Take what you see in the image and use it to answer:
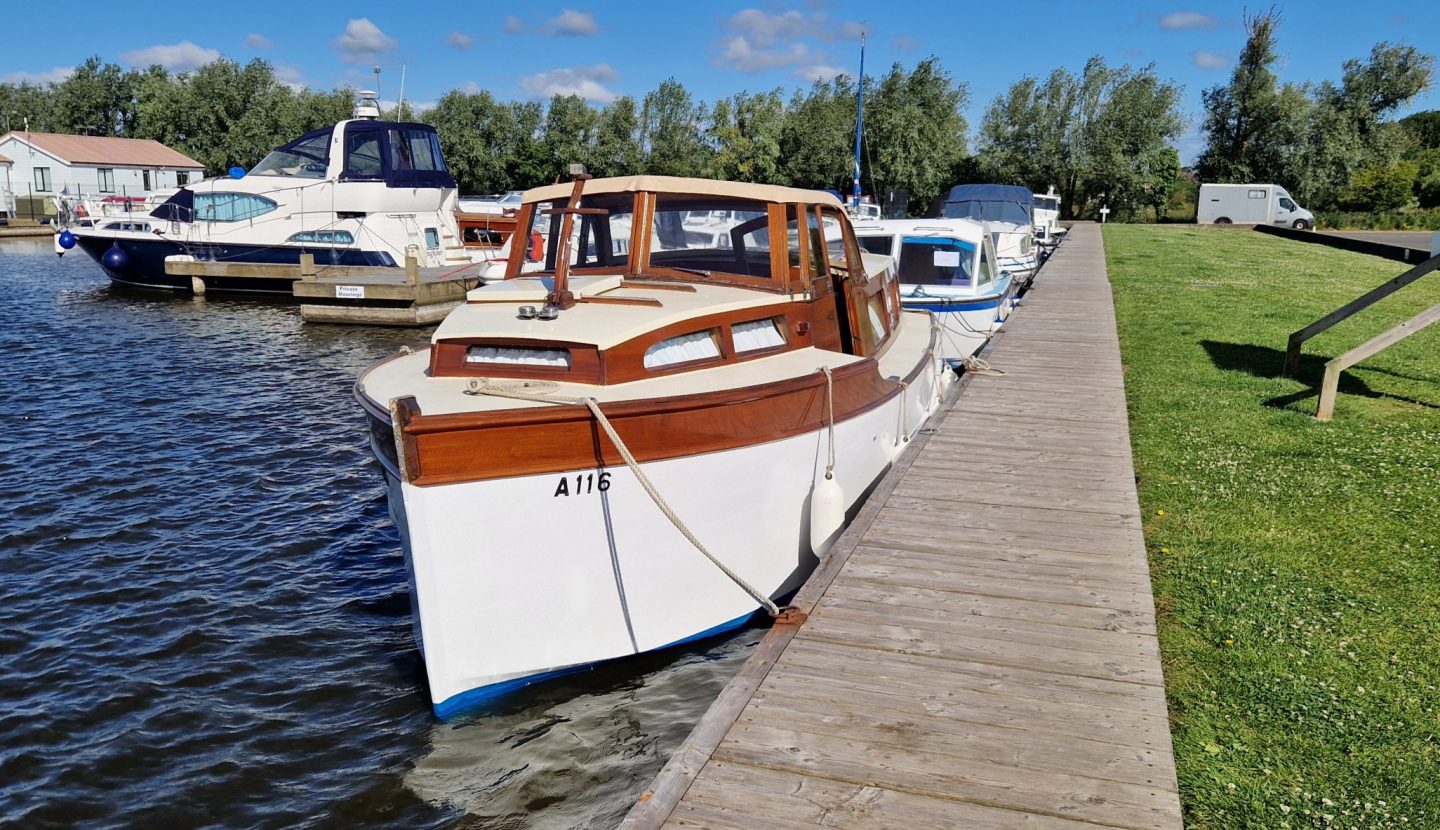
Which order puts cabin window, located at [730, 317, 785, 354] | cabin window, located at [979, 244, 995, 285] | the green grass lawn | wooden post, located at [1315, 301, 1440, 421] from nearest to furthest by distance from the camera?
1. the green grass lawn
2. cabin window, located at [730, 317, 785, 354]
3. wooden post, located at [1315, 301, 1440, 421]
4. cabin window, located at [979, 244, 995, 285]

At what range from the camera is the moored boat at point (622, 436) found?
5625 mm

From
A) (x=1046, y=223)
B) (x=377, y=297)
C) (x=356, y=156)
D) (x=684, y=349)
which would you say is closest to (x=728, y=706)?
(x=684, y=349)

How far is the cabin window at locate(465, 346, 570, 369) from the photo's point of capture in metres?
6.45

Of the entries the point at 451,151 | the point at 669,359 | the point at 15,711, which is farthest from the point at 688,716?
the point at 451,151

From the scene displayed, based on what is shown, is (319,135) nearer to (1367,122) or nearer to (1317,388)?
(1317,388)

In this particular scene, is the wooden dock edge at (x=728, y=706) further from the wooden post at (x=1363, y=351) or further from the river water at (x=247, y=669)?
the wooden post at (x=1363, y=351)

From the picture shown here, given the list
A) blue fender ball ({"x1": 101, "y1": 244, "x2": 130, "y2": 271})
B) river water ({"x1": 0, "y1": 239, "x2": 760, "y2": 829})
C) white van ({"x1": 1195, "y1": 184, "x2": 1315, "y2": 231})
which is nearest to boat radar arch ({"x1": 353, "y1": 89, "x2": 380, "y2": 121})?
blue fender ball ({"x1": 101, "y1": 244, "x2": 130, "y2": 271})

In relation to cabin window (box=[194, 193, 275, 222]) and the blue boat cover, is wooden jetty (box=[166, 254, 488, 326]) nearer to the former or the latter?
cabin window (box=[194, 193, 275, 222])

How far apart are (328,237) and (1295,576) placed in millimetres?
24929

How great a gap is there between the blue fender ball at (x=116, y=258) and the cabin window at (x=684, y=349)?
2597 cm

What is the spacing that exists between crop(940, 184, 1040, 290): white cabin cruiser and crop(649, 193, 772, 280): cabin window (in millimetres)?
16430

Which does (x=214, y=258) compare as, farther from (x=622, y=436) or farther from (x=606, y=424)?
(x=606, y=424)

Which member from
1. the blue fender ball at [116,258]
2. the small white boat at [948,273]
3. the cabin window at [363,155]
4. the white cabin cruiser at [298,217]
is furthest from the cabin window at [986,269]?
the blue fender ball at [116,258]

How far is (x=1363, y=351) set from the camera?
363 inches
